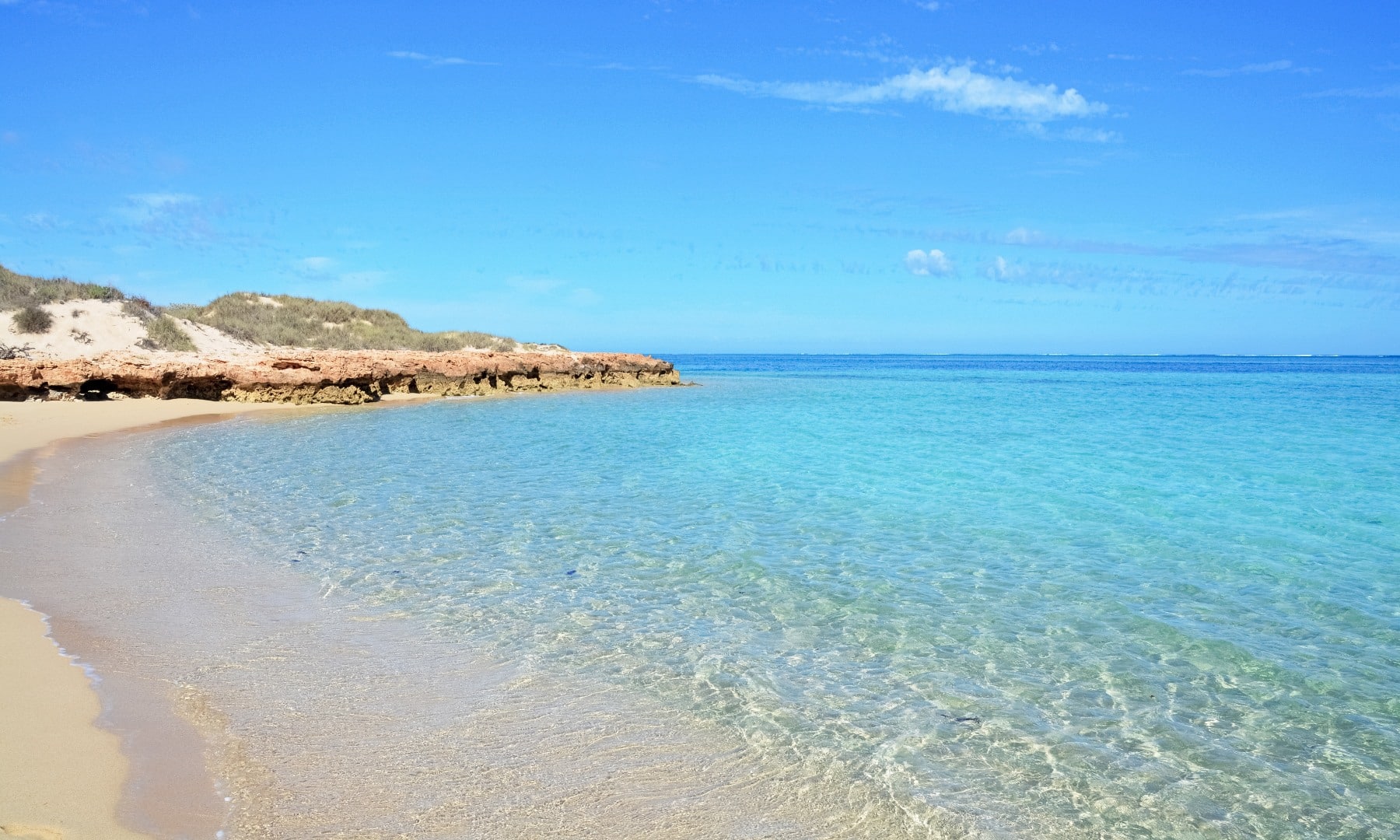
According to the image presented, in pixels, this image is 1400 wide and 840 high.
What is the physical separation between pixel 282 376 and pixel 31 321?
30.0ft

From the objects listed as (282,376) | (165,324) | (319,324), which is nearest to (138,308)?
(165,324)

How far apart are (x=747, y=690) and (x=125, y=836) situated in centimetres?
260

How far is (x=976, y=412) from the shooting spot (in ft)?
82.9

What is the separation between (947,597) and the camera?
6082 mm

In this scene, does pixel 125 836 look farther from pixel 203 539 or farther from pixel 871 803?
pixel 203 539

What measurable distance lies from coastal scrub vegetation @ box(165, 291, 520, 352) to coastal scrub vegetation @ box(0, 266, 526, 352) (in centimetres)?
4

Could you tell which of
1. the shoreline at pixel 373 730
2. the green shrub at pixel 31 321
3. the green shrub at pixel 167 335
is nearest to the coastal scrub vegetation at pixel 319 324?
the green shrub at pixel 167 335

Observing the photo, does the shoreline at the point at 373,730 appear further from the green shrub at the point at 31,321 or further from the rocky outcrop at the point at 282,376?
the green shrub at the point at 31,321

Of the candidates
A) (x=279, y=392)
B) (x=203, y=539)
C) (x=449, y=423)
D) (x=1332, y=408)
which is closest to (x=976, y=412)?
(x=1332, y=408)

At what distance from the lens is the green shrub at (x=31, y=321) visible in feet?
89.2

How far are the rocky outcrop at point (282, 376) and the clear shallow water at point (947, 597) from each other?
9.22 metres

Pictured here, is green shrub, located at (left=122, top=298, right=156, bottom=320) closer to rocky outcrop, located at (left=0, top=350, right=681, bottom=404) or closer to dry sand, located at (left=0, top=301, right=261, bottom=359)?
dry sand, located at (left=0, top=301, right=261, bottom=359)

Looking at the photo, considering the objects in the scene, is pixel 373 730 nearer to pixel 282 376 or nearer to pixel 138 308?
pixel 282 376

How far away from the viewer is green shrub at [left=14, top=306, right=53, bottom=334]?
→ 27.2 metres
